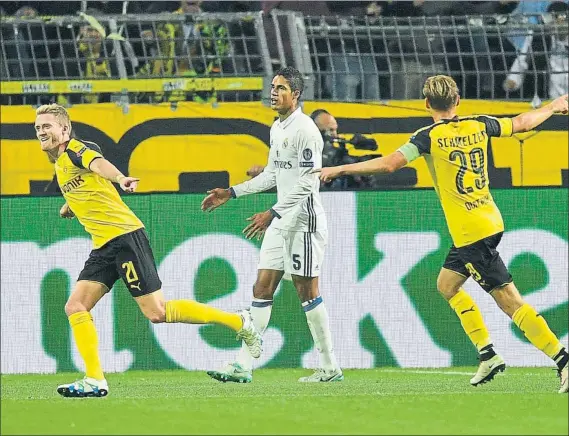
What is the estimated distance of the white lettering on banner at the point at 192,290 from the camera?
11.8 meters

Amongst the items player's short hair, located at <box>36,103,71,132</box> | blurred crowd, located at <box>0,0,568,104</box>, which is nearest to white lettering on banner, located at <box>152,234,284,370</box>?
blurred crowd, located at <box>0,0,568,104</box>

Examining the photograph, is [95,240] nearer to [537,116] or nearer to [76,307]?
[76,307]

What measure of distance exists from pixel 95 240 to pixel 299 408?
210 cm

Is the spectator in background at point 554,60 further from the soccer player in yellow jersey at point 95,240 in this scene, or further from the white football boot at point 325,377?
the soccer player in yellow jersey at point 95,240

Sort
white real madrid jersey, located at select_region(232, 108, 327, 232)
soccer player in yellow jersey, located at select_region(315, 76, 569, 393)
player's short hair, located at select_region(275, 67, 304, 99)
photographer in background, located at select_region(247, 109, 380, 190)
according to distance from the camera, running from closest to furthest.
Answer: soccer player in yellow jersey, located at select_region(315, 76, 569, 393) < white real madrid jersey, located at select_region(232, 108, 327, 232) < player's short hair, located at select_region(275, 67, 304, 99) < photographer in background, located at select_region(247, 109, 380, 190)

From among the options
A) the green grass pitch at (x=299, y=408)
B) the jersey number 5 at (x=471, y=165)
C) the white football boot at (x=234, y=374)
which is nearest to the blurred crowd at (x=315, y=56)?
the green grass pitch at (x=299, y=408)

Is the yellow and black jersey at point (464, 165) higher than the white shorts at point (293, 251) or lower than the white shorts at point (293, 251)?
higher

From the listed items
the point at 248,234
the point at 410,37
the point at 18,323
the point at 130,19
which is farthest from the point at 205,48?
the point at 248,234

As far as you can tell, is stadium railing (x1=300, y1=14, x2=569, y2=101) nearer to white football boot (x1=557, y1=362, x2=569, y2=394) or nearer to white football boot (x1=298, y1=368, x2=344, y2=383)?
white football boot (x1=298, y1=368, x2=344, y2=383)

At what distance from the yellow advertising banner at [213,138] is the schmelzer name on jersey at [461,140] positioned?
4.75 metres

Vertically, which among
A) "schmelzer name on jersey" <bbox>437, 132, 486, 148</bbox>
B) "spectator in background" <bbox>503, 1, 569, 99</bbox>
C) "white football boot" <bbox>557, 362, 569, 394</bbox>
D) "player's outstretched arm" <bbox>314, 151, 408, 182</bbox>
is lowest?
"white football boot" <bbox>557, 362, 569, 394</bbox>

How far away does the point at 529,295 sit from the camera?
467 inches

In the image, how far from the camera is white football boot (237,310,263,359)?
9766 millimetres

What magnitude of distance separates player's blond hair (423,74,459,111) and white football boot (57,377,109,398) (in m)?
2.69
